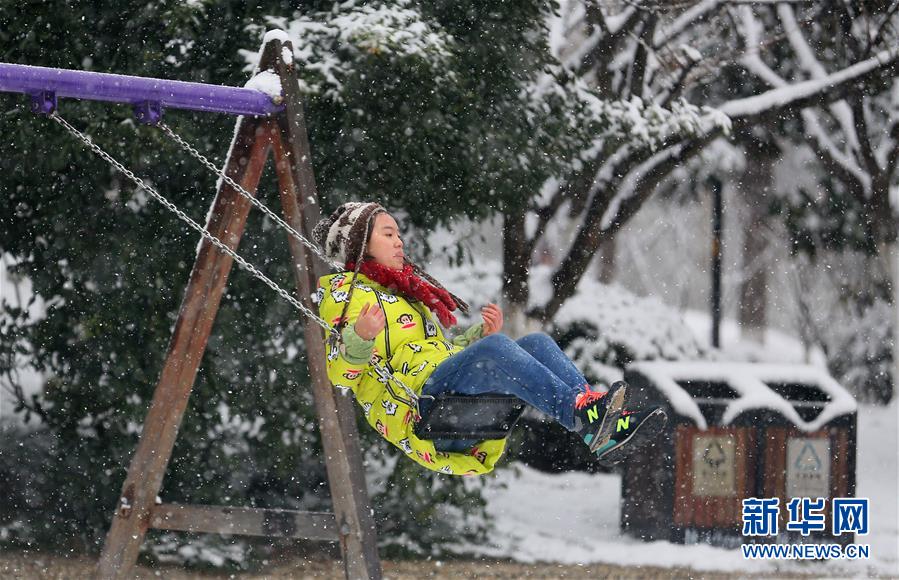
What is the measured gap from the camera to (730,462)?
26.5 ft

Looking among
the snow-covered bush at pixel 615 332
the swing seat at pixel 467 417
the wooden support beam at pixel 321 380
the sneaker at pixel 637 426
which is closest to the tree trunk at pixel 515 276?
the snow-covered bush at pixel 615 332

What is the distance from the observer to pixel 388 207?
23.5 feet

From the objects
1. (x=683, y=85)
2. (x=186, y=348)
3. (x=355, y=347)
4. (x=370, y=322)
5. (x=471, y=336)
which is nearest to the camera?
(x=370, y=322)

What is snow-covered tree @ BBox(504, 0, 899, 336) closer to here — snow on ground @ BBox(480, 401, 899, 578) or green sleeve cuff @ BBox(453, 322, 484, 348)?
snow on ground @ BBox(480, 401, 899, 578)

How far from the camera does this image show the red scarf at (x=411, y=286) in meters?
4.64

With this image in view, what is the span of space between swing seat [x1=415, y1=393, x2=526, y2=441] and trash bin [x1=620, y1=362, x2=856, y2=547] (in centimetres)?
386

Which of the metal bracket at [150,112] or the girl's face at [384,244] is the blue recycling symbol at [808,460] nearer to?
the girl's face at [384,244]

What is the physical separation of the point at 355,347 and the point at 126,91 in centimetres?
Result: 139

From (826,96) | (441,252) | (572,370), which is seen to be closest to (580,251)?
(441,252)

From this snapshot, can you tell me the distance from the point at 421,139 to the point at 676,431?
258 centimetres

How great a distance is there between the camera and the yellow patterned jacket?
14.7 feet

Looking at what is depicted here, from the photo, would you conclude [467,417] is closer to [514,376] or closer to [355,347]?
[514,376]

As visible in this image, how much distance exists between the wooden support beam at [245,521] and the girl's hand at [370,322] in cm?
160

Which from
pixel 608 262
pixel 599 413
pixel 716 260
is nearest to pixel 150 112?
pixel 599 413
